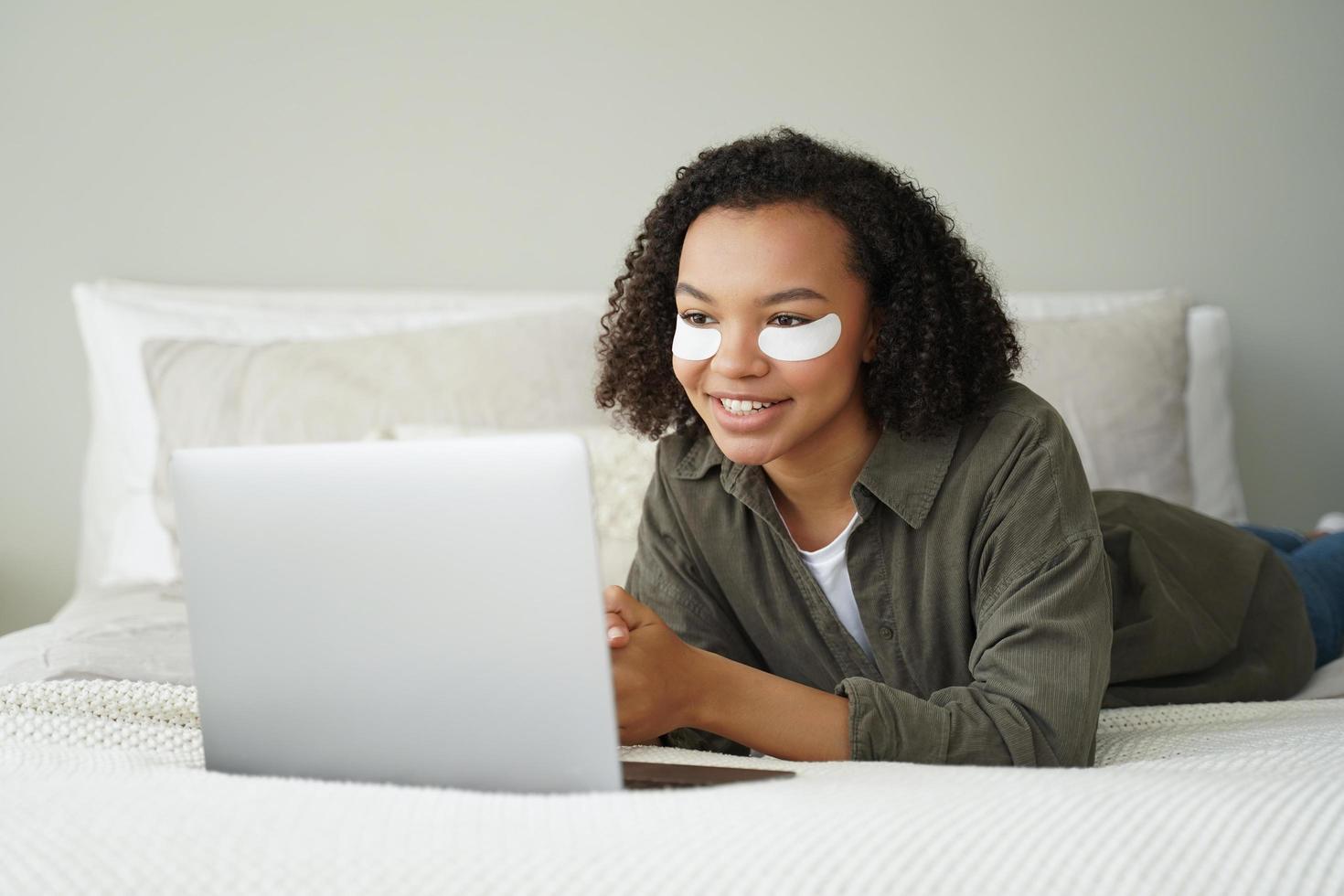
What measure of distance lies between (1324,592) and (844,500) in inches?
36.5

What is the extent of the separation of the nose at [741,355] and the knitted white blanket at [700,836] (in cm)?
42

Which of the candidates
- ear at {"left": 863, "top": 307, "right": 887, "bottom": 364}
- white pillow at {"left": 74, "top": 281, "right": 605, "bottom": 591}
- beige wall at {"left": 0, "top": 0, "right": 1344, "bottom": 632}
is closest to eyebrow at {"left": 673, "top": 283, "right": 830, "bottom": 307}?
ear at {"left": 863, "top": 307, "right": 887, "bottom": 364}

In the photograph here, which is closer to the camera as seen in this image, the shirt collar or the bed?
the bed

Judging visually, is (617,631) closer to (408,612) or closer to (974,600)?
(408,612)

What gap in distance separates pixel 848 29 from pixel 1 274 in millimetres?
1841

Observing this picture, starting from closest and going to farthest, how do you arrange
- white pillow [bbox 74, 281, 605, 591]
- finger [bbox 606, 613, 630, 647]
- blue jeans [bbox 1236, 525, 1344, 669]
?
finger [bbox 606, 613, 630, 647] → blue jeans [bbox 1236, 525, 1344, 669] → white pillow [bbox 74, 281, 605, 591]

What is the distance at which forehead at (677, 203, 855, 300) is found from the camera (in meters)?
1.14

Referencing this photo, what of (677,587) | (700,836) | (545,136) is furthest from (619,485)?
(700,836)

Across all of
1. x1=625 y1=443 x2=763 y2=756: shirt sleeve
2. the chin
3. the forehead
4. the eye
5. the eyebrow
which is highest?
the forehead

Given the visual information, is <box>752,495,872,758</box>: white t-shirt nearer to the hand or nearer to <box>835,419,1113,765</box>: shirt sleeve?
<box>835,419,1113,765</box>: shirt sleeve

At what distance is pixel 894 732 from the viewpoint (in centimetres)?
105

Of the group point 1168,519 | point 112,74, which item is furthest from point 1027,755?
point 112,74

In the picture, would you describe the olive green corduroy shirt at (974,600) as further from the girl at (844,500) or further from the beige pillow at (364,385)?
the beige pillow at (364,385)

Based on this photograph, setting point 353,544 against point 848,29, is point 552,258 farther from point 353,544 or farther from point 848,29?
point 353,544
